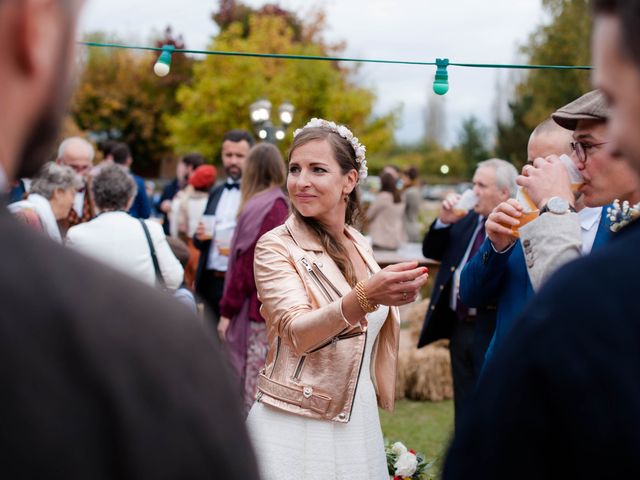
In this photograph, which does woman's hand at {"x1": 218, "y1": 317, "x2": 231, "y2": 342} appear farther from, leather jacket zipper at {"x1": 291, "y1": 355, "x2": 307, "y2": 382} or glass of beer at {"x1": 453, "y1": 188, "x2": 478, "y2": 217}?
leather jacket zipper at {"x1": 291, "y1": 355, "x2": 307, "y2": 382}

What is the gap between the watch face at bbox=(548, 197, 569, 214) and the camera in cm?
246

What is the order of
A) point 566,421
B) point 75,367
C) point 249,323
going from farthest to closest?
point 249,323 → point 566,421 → point 75,367

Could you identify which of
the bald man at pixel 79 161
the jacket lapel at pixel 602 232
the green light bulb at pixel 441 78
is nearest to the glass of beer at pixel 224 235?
the bald man at pixel 79 161

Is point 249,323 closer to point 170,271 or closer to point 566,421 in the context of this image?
point 170,271

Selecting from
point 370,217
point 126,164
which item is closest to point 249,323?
point 126,164

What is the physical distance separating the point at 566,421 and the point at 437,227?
16.3ft

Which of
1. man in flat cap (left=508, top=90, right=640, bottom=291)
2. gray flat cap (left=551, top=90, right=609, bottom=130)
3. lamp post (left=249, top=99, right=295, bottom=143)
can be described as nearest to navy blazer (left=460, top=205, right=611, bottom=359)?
man in flat cap (left=508, top=90, right=640, bottom=291)

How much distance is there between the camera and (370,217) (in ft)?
44.7

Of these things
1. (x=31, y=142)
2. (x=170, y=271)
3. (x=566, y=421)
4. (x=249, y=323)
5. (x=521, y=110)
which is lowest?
(x=249, y=323)

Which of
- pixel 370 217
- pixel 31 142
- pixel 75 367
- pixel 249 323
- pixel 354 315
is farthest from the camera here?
pixel 370 217

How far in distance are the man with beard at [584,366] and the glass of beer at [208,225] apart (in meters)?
6.36

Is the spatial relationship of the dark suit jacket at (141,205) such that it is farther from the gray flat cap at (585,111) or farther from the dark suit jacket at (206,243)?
the gray flat cap at (585,111)

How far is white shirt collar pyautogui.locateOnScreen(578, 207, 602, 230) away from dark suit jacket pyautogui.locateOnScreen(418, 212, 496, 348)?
238 centimetres

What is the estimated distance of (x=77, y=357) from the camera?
93cm
